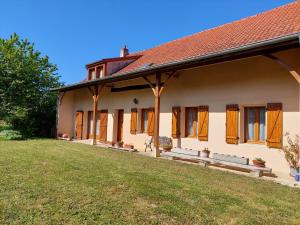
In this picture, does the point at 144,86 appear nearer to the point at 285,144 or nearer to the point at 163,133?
the point at 163,133

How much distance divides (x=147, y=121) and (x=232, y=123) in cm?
438

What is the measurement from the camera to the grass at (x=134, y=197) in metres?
3.31

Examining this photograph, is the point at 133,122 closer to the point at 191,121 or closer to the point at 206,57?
the point at 191,121

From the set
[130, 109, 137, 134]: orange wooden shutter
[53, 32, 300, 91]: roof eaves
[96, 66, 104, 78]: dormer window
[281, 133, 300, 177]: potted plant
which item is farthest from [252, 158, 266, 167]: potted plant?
[96, 66, 104, 78]: dormer window

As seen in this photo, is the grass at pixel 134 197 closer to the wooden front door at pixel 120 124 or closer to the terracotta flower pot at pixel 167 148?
the terracotta flower pot at pixel 167 148

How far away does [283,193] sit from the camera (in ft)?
16.2

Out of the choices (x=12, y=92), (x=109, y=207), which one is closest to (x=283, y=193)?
(x=109, y=207)

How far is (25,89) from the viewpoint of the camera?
18.1 metres

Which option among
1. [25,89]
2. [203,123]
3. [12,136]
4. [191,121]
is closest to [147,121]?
[191,121]

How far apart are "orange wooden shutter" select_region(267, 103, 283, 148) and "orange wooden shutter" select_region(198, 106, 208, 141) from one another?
2140 millimetres

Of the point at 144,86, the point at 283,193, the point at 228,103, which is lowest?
the point at 283,193

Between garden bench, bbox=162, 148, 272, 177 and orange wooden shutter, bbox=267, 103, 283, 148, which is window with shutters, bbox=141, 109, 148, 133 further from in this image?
orange wooden shutter, bbox=267, 103, 283, 148

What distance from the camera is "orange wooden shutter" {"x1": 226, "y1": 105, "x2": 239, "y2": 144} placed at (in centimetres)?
807

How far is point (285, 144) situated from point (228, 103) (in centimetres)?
213
